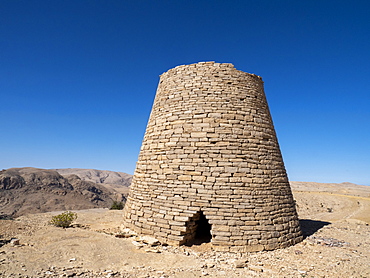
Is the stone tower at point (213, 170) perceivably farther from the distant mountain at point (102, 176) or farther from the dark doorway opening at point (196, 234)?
the distant mountain at point (102, 176)

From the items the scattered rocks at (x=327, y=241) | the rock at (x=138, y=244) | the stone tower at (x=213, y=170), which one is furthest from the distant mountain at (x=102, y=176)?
the scattered rocks at (x=327, y=241)

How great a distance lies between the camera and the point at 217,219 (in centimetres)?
646

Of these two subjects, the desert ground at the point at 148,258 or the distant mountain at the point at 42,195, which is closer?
the desert ground at the point at 148,258

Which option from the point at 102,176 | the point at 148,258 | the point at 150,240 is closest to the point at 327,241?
the point at 150,240

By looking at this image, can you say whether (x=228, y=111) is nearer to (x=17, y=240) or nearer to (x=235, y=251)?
(x=235, y=251)

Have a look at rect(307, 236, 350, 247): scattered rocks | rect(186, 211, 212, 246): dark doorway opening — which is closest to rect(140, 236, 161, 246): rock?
rect(186, 211, 212, 246): dark doorway opening

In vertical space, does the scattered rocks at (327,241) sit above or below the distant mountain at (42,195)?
above

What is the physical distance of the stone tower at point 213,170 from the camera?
6.57m

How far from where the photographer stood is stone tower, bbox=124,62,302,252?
6574mm

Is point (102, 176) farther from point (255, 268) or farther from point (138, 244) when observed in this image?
point (255, 268)

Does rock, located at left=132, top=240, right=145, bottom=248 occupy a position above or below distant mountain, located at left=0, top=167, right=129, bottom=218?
above

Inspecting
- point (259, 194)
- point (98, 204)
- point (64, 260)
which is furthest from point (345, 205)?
point (98, 204)

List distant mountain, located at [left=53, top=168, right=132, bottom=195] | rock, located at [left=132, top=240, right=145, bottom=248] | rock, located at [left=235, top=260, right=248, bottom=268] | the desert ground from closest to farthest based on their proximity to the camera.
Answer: the desert ground
rock, located at [left=235, top=260, right=248, bottom=268]
rock, located at [left=132, top=240, right=145, bottom=248]
distant mountain, located at [left=53, top=168, right=132, bottom=195]

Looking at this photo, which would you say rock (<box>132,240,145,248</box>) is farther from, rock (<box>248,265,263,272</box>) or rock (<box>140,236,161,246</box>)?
rock (<box>248,265,263,272</box>)
